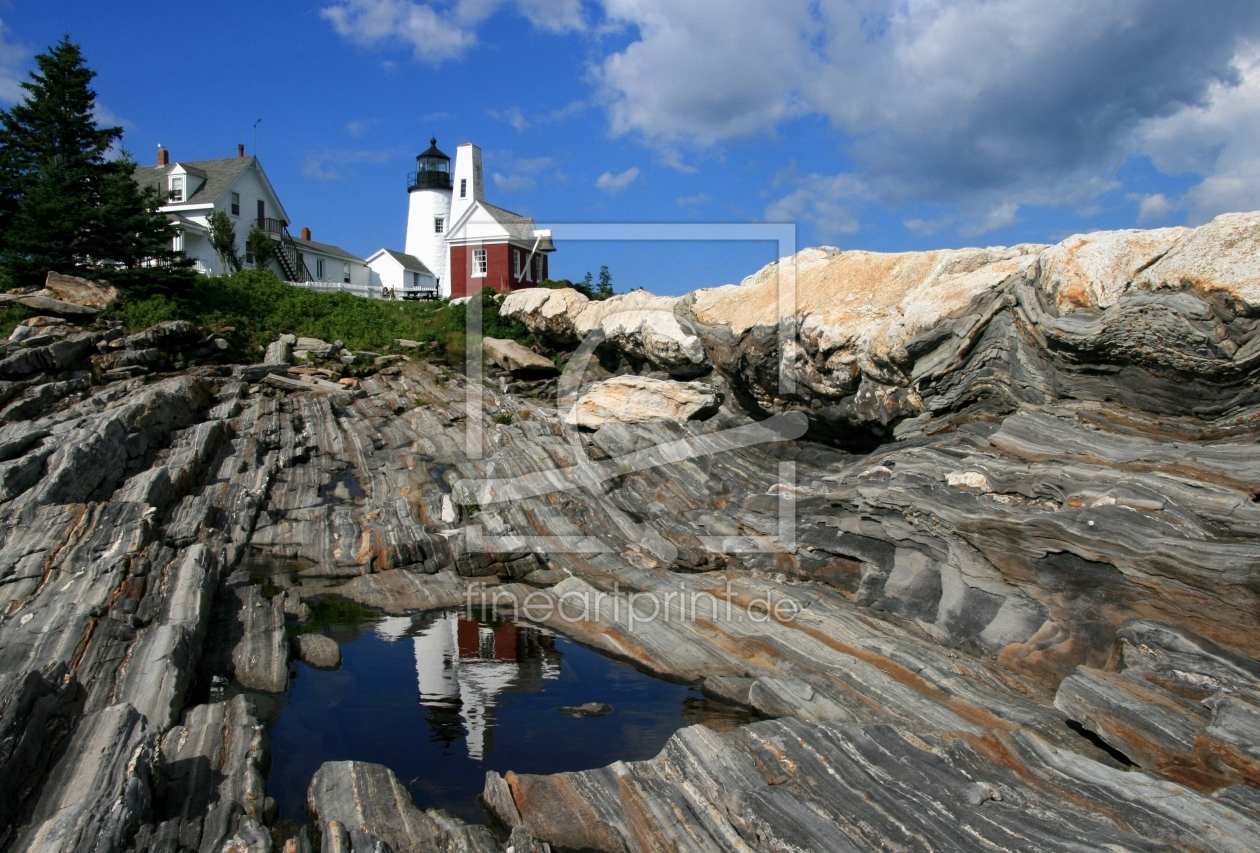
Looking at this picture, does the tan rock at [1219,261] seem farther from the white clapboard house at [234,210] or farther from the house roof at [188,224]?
the house roof at [188,224]

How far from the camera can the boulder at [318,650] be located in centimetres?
1416

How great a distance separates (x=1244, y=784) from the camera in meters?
8.78

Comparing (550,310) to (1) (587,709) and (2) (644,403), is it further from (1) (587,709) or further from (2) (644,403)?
(1) (587,709)

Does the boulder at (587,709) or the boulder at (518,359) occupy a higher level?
the boulder at (518,359)

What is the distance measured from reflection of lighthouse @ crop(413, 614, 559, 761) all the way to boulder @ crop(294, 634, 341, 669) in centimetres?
135

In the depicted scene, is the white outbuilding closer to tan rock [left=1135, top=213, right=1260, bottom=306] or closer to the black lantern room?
the black lantern room

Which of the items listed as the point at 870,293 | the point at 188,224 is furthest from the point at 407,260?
the point at 870,293

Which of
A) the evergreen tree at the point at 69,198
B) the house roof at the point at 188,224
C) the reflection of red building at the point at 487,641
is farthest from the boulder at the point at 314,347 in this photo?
the reflection of red building at the point at 487,641

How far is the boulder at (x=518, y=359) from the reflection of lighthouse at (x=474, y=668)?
17691 mm

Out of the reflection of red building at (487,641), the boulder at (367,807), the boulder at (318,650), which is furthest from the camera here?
the reflection of red building at (487,641)

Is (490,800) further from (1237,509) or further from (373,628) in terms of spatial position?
(1237,509)

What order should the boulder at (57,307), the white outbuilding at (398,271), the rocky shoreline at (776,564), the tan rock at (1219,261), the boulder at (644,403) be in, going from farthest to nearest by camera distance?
the white outbuilding at (398,271) < the boulder at (57,307) < the boulder at (644,403) < the tan rock at (1219,261) < the rocky shoreline at (776,564)

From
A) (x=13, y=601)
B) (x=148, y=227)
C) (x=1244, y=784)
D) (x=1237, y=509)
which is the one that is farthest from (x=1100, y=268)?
(x=148, y=227)

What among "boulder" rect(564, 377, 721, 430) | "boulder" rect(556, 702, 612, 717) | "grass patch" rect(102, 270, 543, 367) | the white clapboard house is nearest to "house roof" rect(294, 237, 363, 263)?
the white clapboard house
